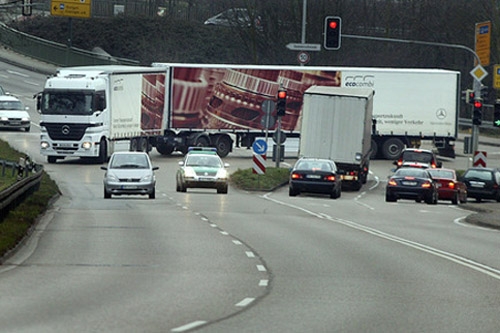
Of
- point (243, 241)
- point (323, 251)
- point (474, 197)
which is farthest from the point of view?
point (474, 197)

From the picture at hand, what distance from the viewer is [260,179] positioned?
48625mm

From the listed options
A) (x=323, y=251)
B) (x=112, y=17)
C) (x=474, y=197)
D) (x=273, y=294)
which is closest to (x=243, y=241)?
(x=323, y=251)

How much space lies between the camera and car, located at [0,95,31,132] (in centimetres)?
6756

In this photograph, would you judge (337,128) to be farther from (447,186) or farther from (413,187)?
(413,187)

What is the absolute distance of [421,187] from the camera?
42750 mm

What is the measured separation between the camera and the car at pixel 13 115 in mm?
67562

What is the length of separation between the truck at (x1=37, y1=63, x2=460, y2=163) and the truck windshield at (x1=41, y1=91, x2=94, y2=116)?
2884 millimetres

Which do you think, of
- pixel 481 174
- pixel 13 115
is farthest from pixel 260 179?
pixel 13 115

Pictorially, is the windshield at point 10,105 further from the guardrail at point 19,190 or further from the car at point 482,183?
the car at point 482,183

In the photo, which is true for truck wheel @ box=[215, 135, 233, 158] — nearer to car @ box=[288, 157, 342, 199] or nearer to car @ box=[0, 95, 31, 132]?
car @ box=[0, 95, 31, 132]

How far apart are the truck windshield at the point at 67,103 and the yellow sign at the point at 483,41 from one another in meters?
16.0

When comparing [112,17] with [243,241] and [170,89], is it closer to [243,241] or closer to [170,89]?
[170,89]

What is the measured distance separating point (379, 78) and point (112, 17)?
151ft

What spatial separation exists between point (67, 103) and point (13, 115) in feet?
52.3
